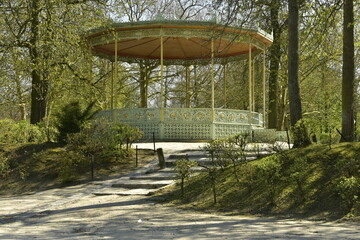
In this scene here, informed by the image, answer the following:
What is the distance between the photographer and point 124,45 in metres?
19.4

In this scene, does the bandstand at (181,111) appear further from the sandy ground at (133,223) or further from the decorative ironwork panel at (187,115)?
the sandy ground at (133,223)

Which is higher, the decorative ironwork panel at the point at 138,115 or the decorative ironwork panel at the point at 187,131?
the decorative ironwork panel at the point at 138,115

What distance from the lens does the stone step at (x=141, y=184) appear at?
963 centimetres

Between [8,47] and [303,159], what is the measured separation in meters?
10.2

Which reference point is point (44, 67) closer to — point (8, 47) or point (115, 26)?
point (8, 47)

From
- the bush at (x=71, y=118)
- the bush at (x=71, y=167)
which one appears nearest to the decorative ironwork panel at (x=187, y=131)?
the bush at (x=71, y=118)

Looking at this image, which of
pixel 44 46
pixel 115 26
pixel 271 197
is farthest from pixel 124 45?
pixel 271 197

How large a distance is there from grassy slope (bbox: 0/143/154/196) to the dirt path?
231 centimetres

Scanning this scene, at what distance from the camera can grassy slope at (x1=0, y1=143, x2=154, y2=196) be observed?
10705 millimetres

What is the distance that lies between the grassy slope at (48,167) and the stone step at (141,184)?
117 centimetres

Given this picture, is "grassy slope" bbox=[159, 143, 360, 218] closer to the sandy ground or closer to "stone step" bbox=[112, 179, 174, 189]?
the sandy ground

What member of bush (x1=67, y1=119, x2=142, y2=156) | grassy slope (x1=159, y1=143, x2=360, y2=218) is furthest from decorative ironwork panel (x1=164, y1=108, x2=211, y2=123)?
grassy slope (x1=159, y1=143, x2=360, y2=218)

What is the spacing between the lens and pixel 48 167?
1164 centimetres

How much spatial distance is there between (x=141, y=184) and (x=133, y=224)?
12.5ft
